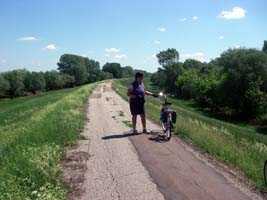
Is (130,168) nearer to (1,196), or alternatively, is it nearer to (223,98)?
(1,196)

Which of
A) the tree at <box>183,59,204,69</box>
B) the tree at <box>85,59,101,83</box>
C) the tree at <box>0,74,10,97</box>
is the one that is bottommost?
the tree at <box>0,74,10,97</box>

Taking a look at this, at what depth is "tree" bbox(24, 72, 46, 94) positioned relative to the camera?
12975 centimetres

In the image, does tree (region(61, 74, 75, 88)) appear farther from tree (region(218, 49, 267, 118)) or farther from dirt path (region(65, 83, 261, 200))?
dirt path (region(65, 83, 261, 200))

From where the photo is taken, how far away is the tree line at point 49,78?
12344cm

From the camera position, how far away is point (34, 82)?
129500mm

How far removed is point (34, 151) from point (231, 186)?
14.8 feet

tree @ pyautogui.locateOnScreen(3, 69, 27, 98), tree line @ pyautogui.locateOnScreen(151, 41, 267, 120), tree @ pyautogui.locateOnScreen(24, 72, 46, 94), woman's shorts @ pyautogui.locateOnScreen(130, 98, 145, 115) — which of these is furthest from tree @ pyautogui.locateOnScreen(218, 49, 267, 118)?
tree @ pyautogui.locateOnScreen(24, 72, 46, 94)

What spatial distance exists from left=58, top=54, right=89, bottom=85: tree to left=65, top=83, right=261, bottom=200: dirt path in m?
142

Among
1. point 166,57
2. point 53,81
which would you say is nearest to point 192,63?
point 166,57

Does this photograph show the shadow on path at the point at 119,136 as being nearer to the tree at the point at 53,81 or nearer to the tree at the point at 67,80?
the tree at the point at 53,81

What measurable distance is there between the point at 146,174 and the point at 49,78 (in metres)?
132

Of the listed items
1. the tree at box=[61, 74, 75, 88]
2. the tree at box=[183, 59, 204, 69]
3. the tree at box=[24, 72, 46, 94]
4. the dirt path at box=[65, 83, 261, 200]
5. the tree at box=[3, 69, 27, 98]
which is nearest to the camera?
the dirt path at box=[65, 83, 261, 200]

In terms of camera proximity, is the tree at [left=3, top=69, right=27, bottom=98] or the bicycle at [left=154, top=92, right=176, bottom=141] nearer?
the bicycle at [left=154, top=92, right=176, bottom=141]

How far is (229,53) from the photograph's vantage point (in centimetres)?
5622
